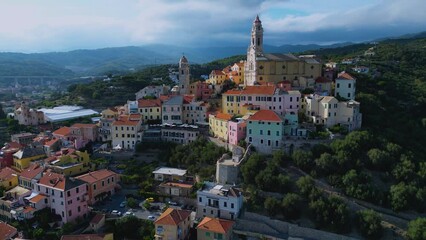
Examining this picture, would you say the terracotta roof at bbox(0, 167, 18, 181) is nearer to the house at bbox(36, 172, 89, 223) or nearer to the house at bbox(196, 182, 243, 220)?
the house at bbox(36, 172, 89, 223)

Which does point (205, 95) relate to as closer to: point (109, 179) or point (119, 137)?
point (119, 137)

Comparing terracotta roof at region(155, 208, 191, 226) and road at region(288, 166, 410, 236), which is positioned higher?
terracotta roof at region(155, 208, 191, 226)

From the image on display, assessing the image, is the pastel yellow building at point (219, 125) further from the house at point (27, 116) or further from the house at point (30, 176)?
the house at point (27, 116)

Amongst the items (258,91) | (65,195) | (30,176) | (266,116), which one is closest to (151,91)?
(258,91)

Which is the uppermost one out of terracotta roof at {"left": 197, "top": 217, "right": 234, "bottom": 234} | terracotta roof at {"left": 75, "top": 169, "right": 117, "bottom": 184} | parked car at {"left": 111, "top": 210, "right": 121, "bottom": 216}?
terracotta roof at {"left": 75, "top": 169, "right": 117, "bottom": 184}

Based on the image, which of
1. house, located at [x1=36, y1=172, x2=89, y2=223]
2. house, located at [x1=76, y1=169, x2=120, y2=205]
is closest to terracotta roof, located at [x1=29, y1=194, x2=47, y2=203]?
house, located at [x1=36, y1=172, x2=89, y2=223]

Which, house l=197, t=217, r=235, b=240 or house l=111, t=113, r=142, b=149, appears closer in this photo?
house l=197, t=217, r=235, b=240

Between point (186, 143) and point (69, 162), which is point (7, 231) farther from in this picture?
point (186, 143)

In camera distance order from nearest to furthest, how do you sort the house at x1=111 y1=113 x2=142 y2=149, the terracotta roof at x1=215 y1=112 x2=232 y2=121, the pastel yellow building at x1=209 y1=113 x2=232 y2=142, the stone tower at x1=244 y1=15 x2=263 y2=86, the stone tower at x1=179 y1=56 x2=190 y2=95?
the pastel yellow building at x1=209 y1=113 x2=232 y2=142
the terracotta roof at x1=215 y1=112 x2=232 y2=121
the house at x1=111 y1=113 x2=142 y2=149
the stone tower at x1=244 y1=15 x2=263 y2=86
the stone tower at x1=179 y1=56 x2=190 y2=95
